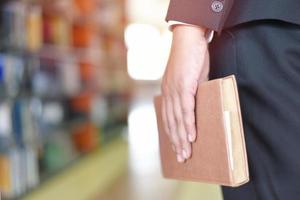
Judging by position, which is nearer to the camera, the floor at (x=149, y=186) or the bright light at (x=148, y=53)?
the floor at (x=149, y=186)

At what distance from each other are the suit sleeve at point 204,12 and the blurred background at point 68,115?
77.8 inches

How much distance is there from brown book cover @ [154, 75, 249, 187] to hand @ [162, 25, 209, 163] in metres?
0.01

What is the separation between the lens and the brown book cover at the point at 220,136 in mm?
708

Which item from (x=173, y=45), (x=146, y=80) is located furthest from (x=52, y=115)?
(x=146, y=80)

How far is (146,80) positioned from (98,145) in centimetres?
1213

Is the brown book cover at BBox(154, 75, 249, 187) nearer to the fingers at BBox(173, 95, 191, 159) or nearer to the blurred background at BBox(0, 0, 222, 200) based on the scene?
the fingers at BBox(173, 95, 191, 159)

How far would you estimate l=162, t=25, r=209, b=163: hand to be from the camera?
0.75 metres

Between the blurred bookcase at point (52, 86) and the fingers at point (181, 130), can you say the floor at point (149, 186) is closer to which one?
the blurred bookcase at point (52, 86)

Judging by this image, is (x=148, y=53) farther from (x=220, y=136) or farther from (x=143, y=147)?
(x=220, y=136)

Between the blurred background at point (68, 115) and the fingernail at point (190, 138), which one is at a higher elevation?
the fingernail at point (190, 138)

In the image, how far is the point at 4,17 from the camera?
2795mm

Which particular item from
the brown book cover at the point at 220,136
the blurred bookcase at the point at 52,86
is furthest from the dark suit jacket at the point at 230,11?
the blurred bookcase at the point at 52,86

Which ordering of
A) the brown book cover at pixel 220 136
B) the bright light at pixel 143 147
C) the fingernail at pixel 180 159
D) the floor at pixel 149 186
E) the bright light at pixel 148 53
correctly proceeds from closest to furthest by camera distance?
the brown book cover at pixel 220 136 < the fingernail at pixel 180 159 < the floor at pixel 149 186 < the bright light at pixel 143 147 < the bright light at pixel 148 53

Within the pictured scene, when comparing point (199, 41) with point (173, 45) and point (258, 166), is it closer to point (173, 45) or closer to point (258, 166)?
point (173, 45)
